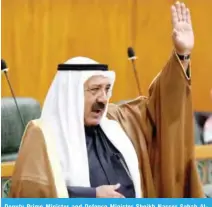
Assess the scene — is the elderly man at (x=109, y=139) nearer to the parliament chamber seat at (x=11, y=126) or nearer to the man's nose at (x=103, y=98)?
the man's nose at (x=103, y=98)

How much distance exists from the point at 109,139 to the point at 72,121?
16 cm

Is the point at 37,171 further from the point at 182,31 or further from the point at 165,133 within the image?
the point at 182,31

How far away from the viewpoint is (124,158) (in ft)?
6.46

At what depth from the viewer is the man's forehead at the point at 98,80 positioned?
1.94 meters

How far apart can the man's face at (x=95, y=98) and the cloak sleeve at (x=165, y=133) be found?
0.37 ft

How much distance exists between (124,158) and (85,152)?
0.13m

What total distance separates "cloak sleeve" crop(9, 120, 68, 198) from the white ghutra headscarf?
0.12 feet

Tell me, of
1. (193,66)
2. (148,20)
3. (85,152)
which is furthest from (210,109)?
(85,152)

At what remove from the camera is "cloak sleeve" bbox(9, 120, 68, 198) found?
1842mm

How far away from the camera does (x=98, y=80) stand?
1.95 meters

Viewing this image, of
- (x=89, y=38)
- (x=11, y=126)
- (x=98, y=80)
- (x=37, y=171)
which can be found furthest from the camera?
(x=89, y=38)

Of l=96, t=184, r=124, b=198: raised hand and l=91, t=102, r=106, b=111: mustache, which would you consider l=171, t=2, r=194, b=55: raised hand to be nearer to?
l=91, t=102, r=106, b=111: mustache

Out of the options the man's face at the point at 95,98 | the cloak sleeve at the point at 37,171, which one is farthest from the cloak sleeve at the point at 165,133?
the cloak sleeve at the point at 37,171

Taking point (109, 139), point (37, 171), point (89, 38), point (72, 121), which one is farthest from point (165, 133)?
point (89, 38)
